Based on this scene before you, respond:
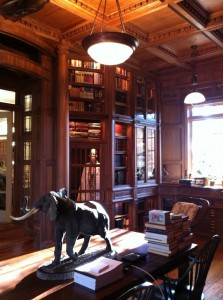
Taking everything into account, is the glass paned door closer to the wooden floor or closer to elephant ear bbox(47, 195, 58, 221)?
the wooden floor

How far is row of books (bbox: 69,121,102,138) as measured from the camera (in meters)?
4.87

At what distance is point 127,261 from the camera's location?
7.02ft

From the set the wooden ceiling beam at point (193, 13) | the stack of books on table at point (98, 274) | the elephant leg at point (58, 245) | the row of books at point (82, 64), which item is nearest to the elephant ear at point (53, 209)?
the elephant leg at point (58, 245)

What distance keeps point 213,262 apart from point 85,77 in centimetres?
346

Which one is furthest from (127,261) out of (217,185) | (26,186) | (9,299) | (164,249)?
(217,185)

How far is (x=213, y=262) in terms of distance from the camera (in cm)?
418

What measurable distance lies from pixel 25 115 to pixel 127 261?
365 cm

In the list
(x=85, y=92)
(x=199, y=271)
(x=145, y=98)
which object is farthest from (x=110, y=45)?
(x=145, y=98)

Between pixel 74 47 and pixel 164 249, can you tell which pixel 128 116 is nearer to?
pixel 74 47

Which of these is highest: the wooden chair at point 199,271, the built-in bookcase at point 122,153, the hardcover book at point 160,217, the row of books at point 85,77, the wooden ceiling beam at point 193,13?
the wooden ceiling beam at point 193,13

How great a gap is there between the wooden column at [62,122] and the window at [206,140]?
2.95 metres

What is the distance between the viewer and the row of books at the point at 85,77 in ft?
16.1

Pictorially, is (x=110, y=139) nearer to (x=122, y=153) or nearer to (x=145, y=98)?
(x=122, y=153)

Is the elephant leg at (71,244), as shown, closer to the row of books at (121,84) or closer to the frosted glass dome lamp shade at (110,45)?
the frosted glass dome lamp shade at (110,45)
